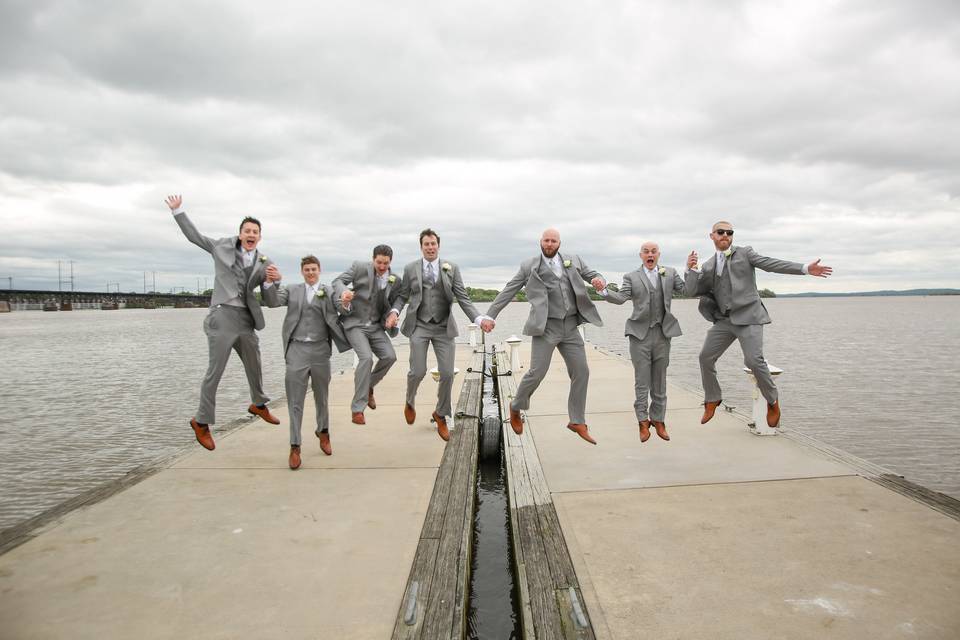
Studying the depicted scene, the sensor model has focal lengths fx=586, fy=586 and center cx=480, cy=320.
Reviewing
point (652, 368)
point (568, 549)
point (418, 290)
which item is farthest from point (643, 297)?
point (568, 549)

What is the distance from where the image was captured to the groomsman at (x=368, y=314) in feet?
23.8

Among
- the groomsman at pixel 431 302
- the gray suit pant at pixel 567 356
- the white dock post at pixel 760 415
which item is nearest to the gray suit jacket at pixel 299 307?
the groomsman at pixel 431 302

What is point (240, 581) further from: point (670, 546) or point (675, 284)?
point (675, 284)

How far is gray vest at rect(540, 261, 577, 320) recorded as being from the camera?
6586 millimetres

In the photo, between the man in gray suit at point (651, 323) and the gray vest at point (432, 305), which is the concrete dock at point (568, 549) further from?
the gray vest at point (432, 305)

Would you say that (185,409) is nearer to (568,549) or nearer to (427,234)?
(427,234)

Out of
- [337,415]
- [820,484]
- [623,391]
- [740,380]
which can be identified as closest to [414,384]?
[337,415]

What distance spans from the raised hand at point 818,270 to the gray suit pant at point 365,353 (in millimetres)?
4797

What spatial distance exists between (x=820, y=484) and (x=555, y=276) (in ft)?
11.1

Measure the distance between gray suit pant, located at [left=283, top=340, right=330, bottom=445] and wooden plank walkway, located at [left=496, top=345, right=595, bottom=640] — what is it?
2.43 meters

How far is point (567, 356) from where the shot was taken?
6.80 meters

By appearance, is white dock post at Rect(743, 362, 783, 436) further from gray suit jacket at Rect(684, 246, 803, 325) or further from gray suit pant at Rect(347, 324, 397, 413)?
gray suit pant at Rect(347, 324, 397, 413)

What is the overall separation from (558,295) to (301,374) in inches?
122

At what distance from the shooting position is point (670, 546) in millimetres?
4363
